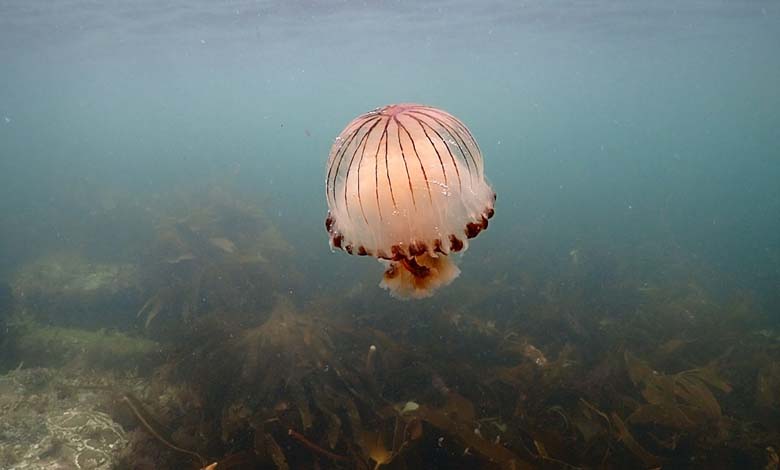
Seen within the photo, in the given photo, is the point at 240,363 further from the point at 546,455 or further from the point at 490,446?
the point at 546,455

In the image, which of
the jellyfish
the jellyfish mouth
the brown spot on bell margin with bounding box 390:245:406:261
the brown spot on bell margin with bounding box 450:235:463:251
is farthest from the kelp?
the brown spot on bell margin with bounding box 450:235:463:251

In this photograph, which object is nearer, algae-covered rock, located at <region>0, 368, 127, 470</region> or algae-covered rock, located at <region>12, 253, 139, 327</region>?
algae-covered rock, located at <region>0, 368, 127, 470</region>

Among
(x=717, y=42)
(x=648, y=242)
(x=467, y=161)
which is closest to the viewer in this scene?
(x=467, y=161)

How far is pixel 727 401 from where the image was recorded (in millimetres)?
6160

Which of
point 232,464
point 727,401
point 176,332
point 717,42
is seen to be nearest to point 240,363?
point 232,464

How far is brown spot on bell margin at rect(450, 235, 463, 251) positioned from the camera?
2.44 m

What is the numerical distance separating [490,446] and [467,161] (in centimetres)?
282

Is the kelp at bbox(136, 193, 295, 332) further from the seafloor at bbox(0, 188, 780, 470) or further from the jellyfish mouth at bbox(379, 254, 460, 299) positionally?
the jellyfish mouth at bbox(379, 254, 460, 299)

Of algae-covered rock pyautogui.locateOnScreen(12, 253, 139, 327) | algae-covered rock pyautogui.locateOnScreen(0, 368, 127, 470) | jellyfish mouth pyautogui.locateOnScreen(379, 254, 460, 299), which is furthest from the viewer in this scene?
algae-covered rock pyautogui.locateOnScreen(12, 253, 139, 327)

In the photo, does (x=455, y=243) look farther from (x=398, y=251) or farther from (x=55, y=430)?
(x=55, y=430)

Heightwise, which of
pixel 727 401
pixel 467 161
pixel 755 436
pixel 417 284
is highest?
Answer: pixel 467 161

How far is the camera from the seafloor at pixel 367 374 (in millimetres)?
4512

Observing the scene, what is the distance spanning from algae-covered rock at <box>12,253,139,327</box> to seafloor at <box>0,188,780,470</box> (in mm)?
64

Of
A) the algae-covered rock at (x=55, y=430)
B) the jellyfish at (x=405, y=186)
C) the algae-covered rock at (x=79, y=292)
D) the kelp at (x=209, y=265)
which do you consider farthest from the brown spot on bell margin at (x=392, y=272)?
the algae-covered rock at (x=79, y=292)
